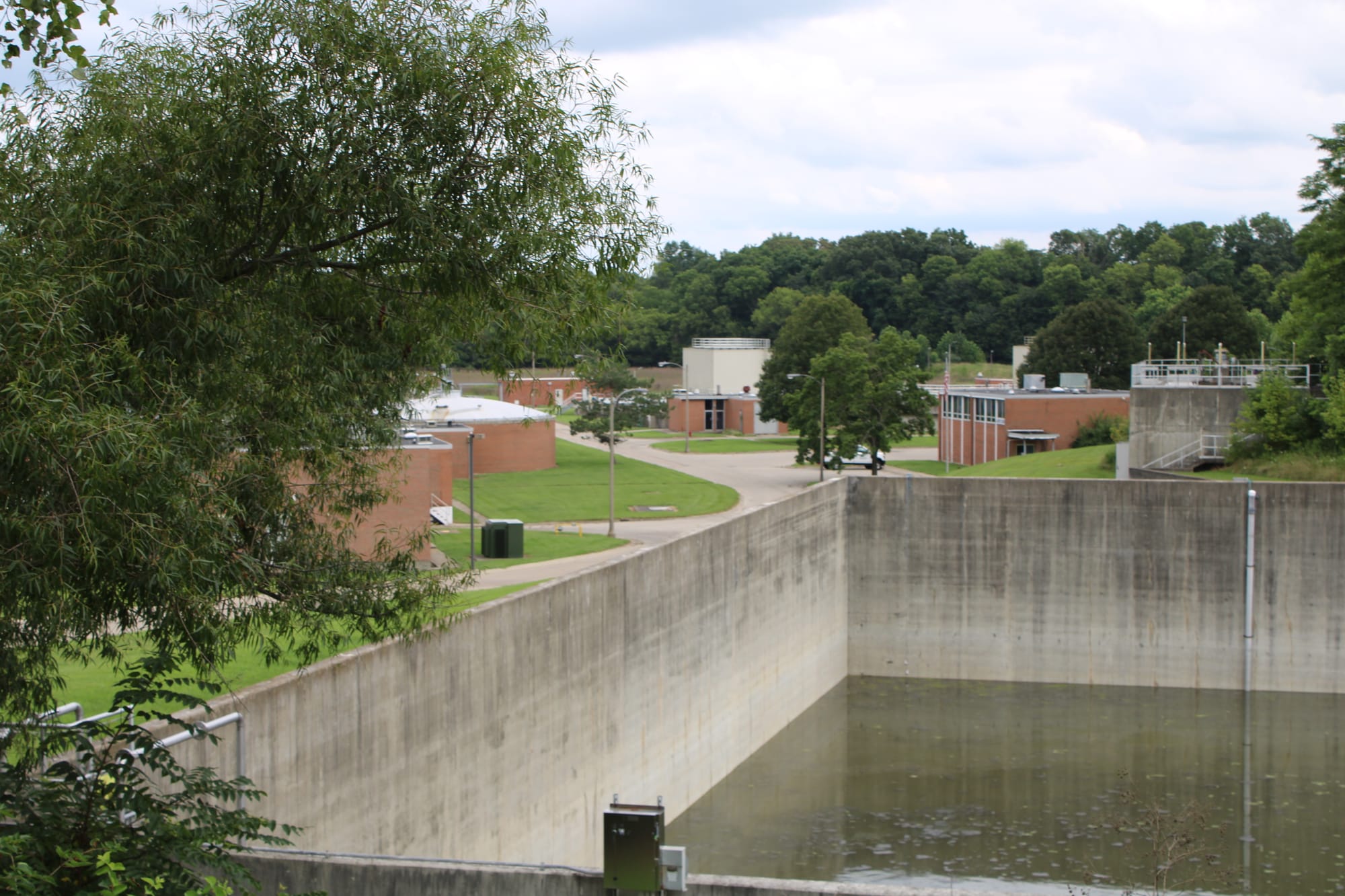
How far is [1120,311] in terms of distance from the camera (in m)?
82.9

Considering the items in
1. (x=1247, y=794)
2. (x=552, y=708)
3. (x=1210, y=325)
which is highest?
(x=1210, y=325)

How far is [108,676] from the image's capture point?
14.2 m

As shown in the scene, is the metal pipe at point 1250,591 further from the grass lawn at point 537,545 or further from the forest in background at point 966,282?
the forest in background at point 966,282

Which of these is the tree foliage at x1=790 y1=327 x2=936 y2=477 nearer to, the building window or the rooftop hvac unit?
the rooftop hvac unit

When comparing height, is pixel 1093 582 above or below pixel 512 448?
below

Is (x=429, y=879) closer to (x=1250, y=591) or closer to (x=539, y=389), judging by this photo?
(x=539, y=389)

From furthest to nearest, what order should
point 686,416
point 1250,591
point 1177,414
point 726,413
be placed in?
point 726,413 → point 686,416 → point 1177,414 → point 1250,591

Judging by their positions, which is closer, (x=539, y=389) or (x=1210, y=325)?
(x=539, y=389)

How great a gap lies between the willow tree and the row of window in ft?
155

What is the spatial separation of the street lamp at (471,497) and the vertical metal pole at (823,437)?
43.0 feet

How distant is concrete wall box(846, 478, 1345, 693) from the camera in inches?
1145

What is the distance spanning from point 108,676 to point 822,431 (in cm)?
4100

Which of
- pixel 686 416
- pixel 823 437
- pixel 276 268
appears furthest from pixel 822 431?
pixel 276 268

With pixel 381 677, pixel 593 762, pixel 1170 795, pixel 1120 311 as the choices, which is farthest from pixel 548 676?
pixel 1120 311
